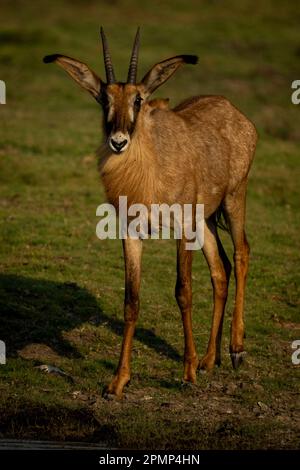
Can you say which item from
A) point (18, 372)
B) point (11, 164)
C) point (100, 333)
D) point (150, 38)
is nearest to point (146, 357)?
point (100, 333)

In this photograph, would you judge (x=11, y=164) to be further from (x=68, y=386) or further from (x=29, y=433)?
(x=29, y=433)

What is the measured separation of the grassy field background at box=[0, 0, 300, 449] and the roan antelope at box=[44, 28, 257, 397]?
1.74ft

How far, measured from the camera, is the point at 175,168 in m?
10.1

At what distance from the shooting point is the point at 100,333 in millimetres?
11523

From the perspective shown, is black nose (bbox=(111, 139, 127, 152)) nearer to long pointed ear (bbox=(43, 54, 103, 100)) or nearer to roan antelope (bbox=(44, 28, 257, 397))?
roan antelope (bbox=(44, 28, 257, 397))

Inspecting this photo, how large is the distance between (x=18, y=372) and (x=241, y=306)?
9.66ft

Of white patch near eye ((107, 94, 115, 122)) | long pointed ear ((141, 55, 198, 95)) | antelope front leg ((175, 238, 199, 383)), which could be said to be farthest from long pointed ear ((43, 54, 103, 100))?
antelope front leg ((175, 238, 199, 383))

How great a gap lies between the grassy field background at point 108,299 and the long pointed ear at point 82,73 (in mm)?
3070

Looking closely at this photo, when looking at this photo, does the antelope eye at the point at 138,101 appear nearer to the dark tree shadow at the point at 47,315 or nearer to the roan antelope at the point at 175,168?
the roan antelope at the point at 175,168

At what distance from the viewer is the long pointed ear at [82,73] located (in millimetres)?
9562

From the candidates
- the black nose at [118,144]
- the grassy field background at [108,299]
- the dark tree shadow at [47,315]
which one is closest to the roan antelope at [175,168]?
the black nose at [118,144]

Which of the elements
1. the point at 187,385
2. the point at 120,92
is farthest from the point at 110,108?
the point at 187,385

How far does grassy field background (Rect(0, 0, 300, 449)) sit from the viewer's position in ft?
28.5

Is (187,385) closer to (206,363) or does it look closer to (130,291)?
(206,363)
